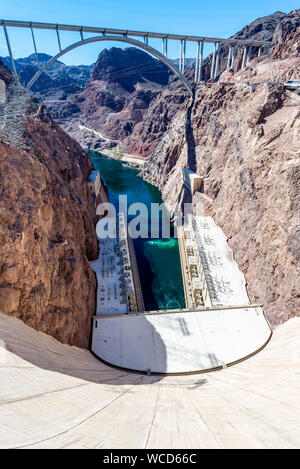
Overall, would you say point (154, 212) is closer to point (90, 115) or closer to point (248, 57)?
point (248, 57)


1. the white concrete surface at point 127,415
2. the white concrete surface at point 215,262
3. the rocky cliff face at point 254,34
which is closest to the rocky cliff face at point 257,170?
the white concrete surface at point 215,262

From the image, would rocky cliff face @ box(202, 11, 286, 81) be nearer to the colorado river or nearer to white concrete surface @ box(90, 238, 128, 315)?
the colorado river

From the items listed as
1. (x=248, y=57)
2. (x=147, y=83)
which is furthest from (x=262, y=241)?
(x=147, y=83)

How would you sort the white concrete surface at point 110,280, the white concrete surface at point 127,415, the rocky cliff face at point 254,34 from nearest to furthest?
the white concrete surface at point 127,415 → the white concrete surface at point 110,280 → the rocky cliff face at point 254,34

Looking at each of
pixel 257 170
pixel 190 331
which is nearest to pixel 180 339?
pixel 190 331

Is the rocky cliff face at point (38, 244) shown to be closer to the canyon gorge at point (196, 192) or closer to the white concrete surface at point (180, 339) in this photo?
the canyon gorge at point (196, 192)

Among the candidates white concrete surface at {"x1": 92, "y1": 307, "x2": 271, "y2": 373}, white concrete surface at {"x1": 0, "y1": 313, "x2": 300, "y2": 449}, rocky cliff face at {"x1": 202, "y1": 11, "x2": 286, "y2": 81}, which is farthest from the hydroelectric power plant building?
rocky cliff face at {"x1": 202, "y1": 11, "x2": 286, "y2": 81}
